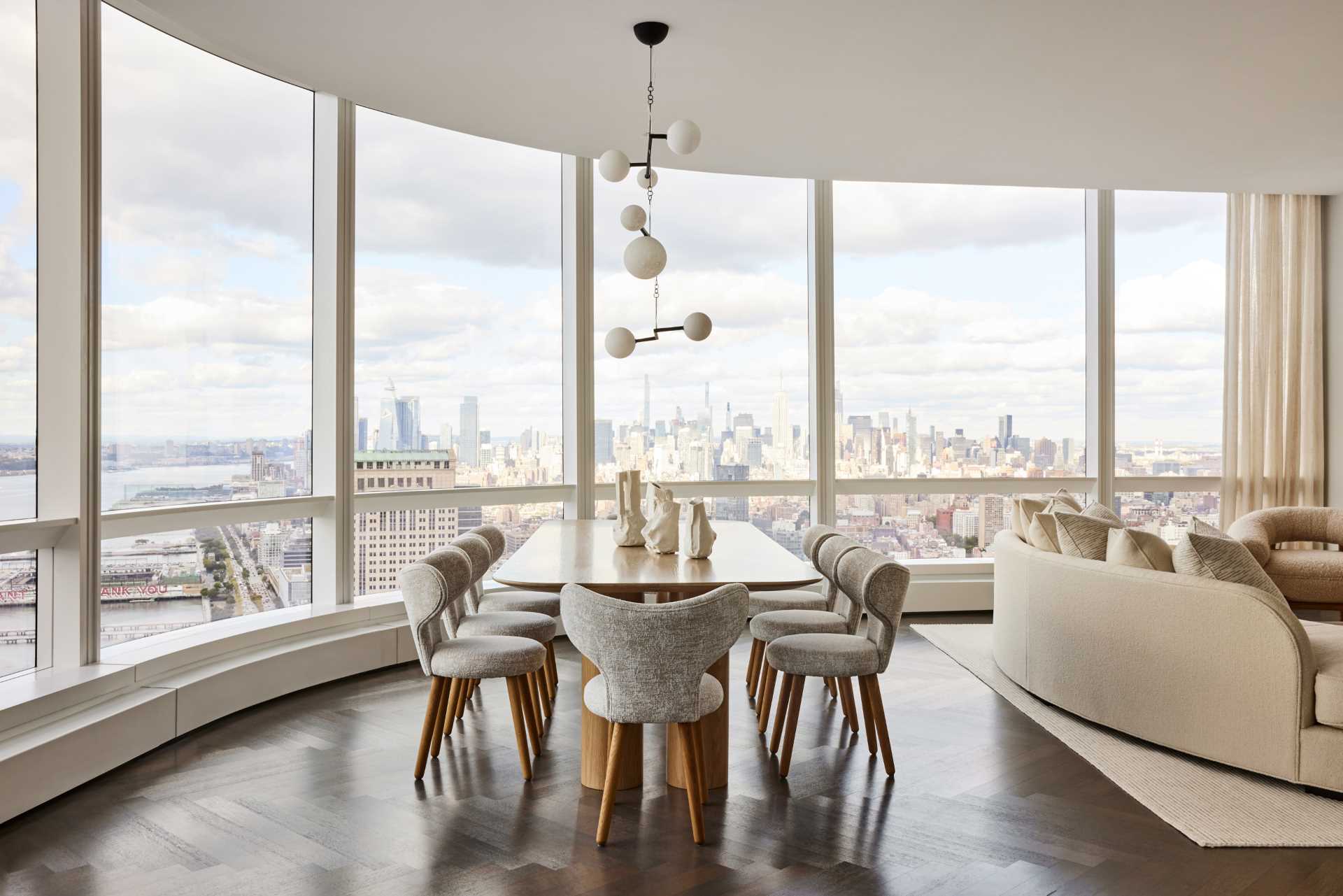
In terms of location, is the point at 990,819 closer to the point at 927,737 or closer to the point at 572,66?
the point at 927,737

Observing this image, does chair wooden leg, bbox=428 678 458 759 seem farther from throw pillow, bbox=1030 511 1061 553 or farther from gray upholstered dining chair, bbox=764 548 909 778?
throw pillow, bbox=1030 511 1061 553

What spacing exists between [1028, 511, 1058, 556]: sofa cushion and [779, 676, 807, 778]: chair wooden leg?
164 cm

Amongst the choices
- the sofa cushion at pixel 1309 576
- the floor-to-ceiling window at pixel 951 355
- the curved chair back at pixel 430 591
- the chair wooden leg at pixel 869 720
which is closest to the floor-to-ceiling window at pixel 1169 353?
the floor-to-ceiling window at pixel 951 355

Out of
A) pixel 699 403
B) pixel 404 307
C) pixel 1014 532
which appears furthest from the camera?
pixel 699 403

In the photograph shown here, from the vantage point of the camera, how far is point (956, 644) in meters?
5.73

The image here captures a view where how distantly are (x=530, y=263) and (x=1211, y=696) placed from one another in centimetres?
440

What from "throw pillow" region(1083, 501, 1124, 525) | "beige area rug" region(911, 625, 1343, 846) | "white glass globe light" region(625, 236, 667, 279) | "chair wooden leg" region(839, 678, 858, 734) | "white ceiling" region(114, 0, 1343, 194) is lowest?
"beige area rug" region(911, 625, 1343, 846)

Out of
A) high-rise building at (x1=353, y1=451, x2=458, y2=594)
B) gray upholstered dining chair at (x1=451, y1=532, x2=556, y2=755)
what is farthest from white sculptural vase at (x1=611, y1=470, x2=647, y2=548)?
high-rise building at (x1=353, y1=451, x2=458, y2=594)

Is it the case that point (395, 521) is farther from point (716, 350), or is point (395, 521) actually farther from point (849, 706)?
point (849, 706)

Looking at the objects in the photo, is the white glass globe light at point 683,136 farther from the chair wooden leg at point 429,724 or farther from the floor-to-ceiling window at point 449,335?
the floor-to-ceiling window at point 449,335

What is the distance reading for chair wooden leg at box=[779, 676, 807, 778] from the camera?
3.48 m

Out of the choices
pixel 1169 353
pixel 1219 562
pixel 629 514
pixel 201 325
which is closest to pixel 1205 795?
pixel 1219 562

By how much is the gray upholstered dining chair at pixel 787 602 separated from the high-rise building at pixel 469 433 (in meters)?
2.10

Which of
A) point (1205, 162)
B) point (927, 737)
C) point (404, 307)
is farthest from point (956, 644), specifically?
A: point (404, 307)
